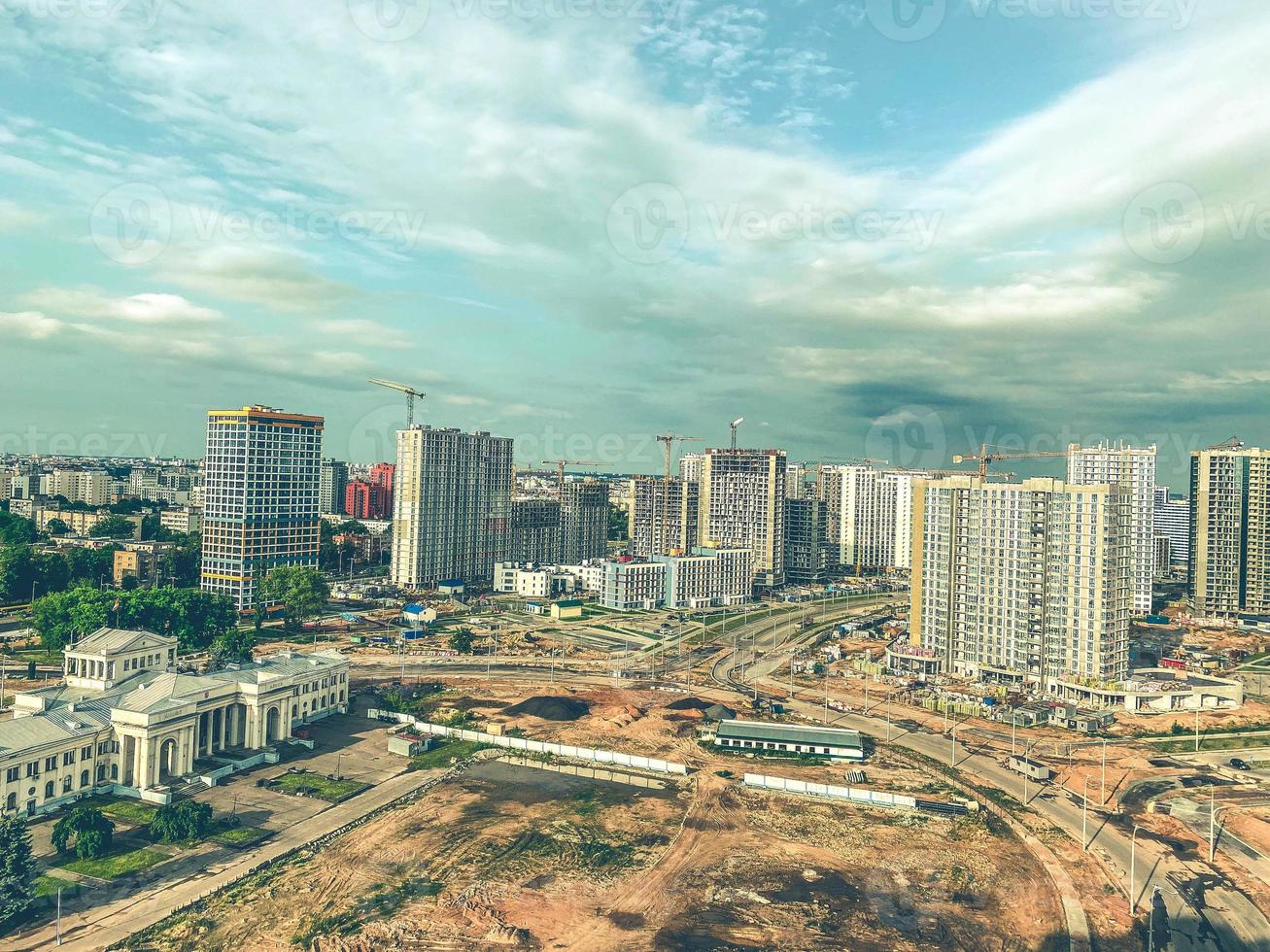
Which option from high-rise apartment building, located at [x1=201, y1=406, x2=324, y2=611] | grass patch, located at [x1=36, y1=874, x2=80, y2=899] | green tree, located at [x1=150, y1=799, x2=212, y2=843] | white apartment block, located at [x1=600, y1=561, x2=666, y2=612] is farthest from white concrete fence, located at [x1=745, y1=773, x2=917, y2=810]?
high-rise apartment building, located at [x1=201, y1=406, x2=324, y2=611]

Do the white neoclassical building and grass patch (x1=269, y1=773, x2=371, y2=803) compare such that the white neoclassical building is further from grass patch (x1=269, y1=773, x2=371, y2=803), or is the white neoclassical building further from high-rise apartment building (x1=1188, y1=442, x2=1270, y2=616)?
high-rise apartment building (x1=1188, y1=442, x2=1270, y2=616)

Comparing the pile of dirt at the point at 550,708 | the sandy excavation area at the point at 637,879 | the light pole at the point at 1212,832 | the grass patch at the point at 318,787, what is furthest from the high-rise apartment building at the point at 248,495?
the light pole at the point at 1212,832

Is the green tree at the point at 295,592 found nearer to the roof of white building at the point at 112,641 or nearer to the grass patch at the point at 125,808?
the roof of white building at the point at 112,641

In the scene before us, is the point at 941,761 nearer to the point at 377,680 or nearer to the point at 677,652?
the point at 677,652

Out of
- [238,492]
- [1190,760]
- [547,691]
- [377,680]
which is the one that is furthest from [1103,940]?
[238,492]

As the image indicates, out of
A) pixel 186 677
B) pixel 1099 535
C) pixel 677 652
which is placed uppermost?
pixel 1099 535

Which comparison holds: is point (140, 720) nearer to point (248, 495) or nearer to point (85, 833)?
point (85, 833)
